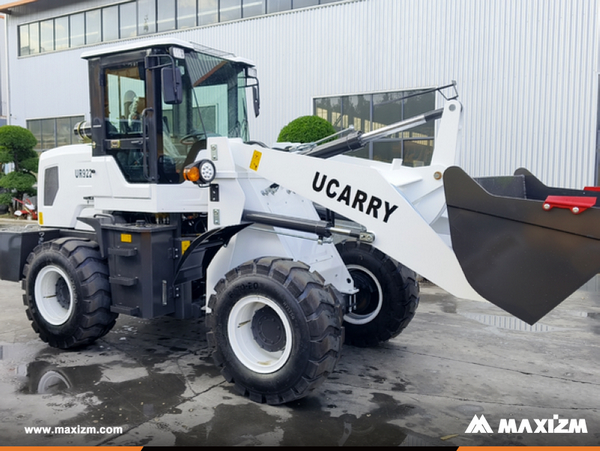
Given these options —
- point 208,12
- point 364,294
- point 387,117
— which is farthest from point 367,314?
point 208,12

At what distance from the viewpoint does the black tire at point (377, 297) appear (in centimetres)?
557

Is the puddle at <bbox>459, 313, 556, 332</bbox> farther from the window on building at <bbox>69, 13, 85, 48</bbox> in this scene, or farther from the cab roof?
the window on building at <bbox>69, 13, 85, 48</bbox>

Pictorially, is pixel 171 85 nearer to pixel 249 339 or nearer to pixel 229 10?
pixel 249 339

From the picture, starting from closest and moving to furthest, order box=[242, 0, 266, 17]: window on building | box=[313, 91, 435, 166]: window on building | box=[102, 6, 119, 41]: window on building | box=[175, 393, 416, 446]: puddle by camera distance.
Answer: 1. box=[175, 393, 416, 446]: puddle
2. box=[313, 91, 435, 166]: window on building
3. box=[242, 0, 266, 17]: window on building
4. box=[102, 6, 119, 41]: window on building

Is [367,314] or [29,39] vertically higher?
[29,39]

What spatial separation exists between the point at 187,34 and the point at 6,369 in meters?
15.3

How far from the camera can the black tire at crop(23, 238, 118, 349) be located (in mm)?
5188

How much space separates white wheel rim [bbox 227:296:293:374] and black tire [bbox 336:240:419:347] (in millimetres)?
1384

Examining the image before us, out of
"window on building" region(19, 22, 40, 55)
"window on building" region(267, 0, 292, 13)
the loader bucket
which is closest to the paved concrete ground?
the loader bucket

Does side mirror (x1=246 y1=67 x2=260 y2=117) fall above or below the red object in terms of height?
above

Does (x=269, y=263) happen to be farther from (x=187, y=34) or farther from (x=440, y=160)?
(x=187, y=34)

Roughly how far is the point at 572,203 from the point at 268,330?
236cm

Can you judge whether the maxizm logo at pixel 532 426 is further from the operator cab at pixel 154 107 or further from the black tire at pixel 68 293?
the black tire at pixel 68 293

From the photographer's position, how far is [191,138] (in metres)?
5.26
